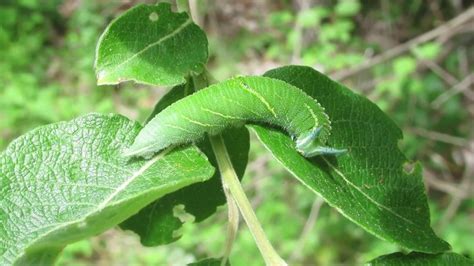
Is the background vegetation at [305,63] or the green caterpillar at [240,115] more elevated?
the green caterpillar at [240,115]

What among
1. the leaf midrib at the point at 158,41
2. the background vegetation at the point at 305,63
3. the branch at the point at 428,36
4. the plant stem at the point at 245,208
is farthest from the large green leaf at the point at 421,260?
the branch at the point at 428,36

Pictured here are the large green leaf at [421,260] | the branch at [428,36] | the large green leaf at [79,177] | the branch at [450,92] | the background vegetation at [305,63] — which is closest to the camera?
the large green leaf at [79,177]

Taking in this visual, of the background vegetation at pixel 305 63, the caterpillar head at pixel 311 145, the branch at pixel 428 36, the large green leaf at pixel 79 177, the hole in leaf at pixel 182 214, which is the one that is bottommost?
the background vegetation at pixel 305 63

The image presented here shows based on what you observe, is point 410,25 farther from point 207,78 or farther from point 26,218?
point 26,218

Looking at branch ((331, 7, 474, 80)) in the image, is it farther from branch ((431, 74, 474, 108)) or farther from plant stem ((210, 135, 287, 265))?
plant stem ((210, 135, 287, 265))

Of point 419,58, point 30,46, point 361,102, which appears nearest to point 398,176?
point 361,102

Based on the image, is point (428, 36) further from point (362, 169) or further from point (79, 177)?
point (79, 177)

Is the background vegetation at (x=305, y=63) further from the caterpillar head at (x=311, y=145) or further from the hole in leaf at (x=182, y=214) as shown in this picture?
the caterpillar head at (x=311, y=145)
